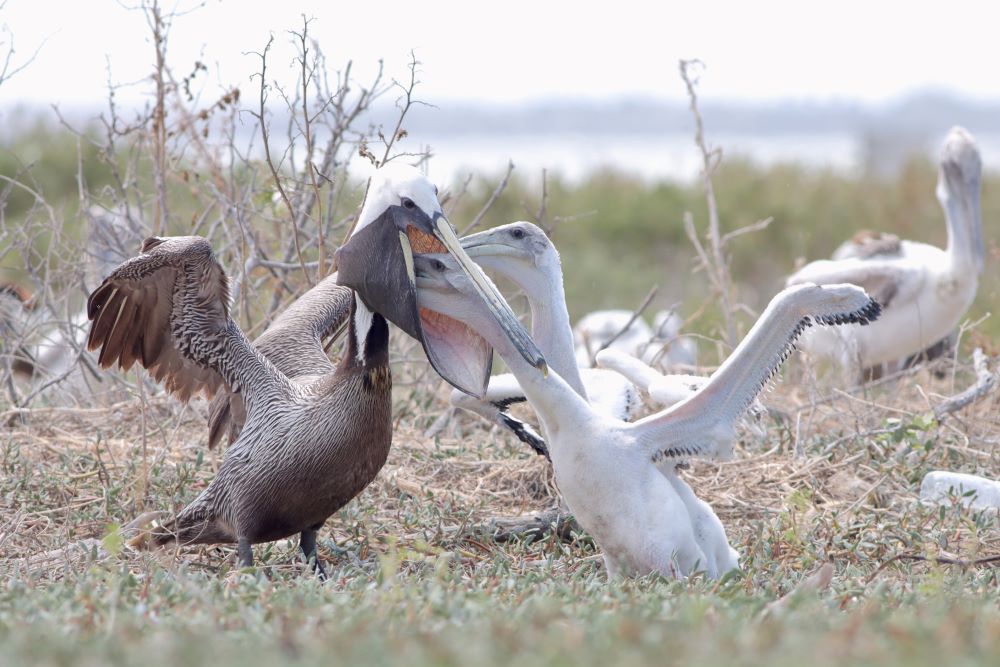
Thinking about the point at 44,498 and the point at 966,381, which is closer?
the point at 44,498

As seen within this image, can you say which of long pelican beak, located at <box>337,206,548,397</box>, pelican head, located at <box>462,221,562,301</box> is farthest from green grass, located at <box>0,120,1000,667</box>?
pelican head, located at <box>462,221,562,301</box>

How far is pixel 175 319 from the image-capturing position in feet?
15.8

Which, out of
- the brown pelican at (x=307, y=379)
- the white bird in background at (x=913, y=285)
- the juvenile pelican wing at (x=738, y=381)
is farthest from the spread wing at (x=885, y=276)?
the brown pelican at (x=307, y=379)

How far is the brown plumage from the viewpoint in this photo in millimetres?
4562

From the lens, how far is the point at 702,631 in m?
2.81

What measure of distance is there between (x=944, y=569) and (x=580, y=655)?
235 centimetres

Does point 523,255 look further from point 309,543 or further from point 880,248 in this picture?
point 880,248

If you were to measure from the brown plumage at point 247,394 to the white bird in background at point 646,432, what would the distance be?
0.47m

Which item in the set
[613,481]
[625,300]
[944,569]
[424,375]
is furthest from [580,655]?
[625,300]

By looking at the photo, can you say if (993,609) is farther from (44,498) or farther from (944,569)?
(44,498)

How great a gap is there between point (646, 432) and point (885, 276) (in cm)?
464

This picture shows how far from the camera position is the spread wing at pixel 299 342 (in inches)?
203

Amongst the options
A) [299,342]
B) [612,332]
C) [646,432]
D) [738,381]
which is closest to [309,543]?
[299,342]

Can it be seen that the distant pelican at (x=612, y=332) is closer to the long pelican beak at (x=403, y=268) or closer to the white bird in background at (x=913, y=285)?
the white bird in background at (x=913, y=285)
